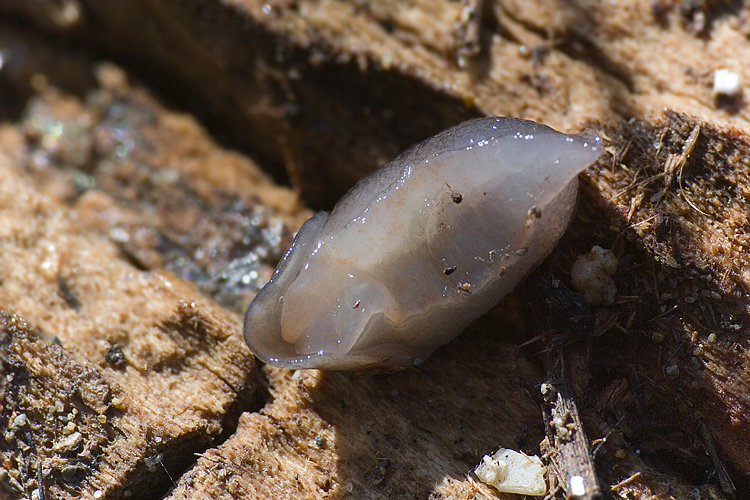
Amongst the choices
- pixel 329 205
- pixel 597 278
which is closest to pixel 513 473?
pixel 597 278

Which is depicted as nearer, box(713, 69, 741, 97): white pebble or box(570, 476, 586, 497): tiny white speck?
box(570, 476, 586, 497): tiny white speck

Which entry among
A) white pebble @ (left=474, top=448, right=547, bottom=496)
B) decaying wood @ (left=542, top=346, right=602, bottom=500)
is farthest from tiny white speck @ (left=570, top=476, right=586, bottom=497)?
white pebble @ (left=474, top=448, right=547, bottom=496)

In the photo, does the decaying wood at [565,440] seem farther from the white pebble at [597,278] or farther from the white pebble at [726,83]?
the white pebble at [726,83]

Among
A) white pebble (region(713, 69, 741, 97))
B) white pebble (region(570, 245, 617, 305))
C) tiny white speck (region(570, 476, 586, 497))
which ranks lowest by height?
tiny white speck (region(570, 476, 586, 497))

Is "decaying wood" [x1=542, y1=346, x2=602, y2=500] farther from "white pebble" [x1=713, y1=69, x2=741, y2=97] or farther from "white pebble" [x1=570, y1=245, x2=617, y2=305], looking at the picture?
"white pebble" [x1=713, y1=69, x2=741, y2=97]

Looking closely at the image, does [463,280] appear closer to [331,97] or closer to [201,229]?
[331,97]

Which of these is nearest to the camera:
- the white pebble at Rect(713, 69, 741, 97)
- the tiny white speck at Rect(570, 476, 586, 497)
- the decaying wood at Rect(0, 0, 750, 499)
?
the tiny white speck at Rect(570, 476, 586, 497)

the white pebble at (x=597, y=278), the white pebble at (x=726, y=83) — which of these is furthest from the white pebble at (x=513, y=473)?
the white pebble at (x=726, y=83)
